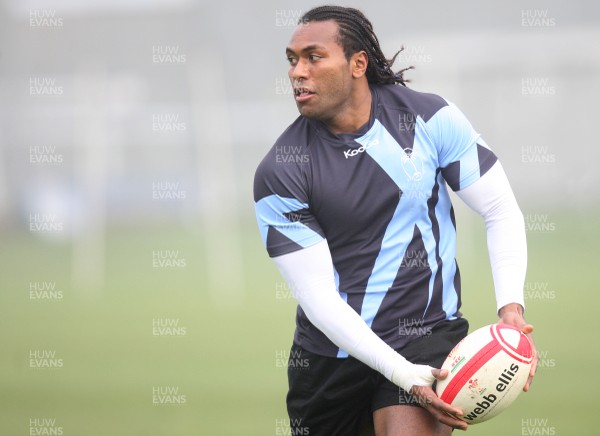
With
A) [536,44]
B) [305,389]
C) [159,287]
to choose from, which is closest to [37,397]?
[305,389]

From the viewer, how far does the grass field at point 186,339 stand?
17.6ft

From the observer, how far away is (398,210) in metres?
3.12

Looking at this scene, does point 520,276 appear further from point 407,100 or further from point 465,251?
A: point 465,251

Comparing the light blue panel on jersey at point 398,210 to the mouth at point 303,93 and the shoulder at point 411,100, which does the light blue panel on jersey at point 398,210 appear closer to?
the shoulder at point 411,100

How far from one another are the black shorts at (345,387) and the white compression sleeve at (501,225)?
0.23 metres

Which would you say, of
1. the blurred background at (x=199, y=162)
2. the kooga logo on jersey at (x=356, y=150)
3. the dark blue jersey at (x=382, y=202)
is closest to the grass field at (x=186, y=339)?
the blurred background at (x=199, y=162)

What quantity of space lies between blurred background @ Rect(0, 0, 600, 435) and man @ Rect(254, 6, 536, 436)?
135 inches

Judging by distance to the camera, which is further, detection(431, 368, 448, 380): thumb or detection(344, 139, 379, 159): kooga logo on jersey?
detection(344, 139, 379, 159): kooga logo on jersey

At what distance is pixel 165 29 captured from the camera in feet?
32.5

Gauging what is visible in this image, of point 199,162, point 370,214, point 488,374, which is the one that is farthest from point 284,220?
point 199,162

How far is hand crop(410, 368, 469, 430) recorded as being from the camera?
289cm

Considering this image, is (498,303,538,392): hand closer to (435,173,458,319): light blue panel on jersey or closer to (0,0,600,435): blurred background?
(435,173,458,319): light blue panel on jersey

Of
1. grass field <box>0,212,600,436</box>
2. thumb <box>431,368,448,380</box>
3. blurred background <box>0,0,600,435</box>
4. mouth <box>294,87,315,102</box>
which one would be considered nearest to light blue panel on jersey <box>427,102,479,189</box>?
mouth <box>294,87,315,102</box>

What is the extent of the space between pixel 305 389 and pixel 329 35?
1.14 metres
